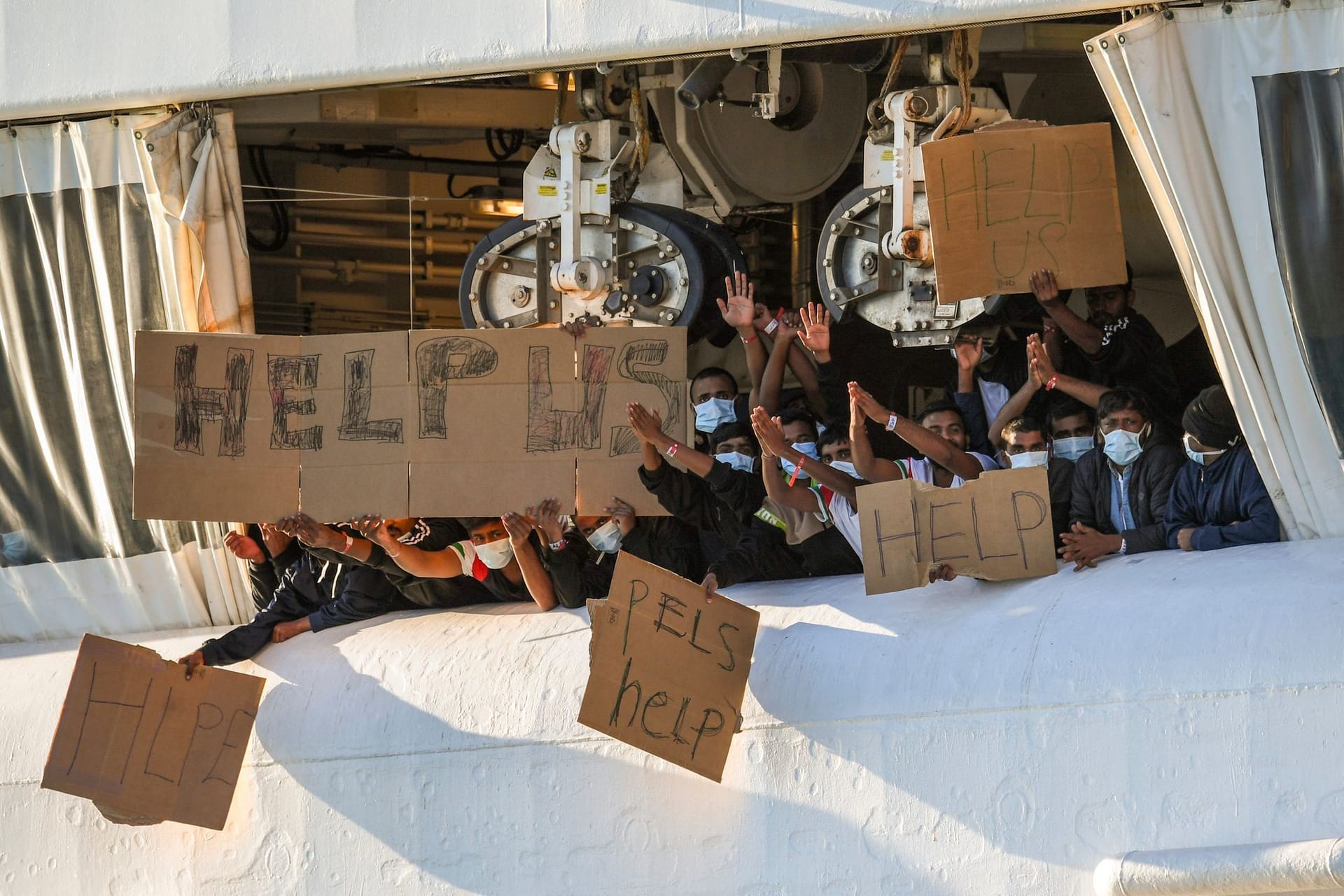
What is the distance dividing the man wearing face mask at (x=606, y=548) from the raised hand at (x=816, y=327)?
2.57 feet

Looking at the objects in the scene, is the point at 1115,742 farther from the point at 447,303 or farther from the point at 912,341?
the point at 447,303

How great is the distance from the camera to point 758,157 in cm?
733

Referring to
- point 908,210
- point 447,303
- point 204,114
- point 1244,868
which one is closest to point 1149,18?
point 908,210

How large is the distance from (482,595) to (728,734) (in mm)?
1502

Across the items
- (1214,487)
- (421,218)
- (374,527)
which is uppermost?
(421,218)

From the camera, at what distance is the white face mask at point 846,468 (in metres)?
5.56

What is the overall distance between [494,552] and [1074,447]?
2030 millimetres

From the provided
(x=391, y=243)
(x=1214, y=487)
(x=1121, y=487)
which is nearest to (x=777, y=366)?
(x=1121, y=487)

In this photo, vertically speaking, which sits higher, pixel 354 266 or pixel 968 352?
pixel 968 352

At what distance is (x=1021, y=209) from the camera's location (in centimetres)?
527

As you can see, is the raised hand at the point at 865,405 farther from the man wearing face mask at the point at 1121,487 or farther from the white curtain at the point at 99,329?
the white curtain at the point at 99,329

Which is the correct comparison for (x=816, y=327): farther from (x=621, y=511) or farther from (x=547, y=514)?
(x=547, y=514)

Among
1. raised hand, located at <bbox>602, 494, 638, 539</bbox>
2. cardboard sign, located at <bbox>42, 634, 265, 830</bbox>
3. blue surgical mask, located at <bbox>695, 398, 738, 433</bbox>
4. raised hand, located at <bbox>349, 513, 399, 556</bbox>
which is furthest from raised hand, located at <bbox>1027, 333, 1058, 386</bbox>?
cardboard sign, located at <bbox>42, 634, 265, 830</bbox>

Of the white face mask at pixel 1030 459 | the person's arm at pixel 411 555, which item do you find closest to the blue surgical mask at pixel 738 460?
the white face mask at pixel 1030 459
